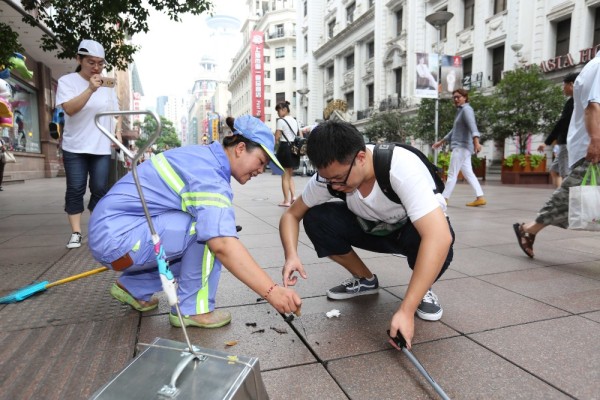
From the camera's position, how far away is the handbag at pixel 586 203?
9.18 ft

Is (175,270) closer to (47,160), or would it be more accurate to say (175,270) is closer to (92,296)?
(92,296)

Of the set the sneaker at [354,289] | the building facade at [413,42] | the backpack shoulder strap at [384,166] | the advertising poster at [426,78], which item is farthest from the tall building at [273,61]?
the backpack shoulder strap at [384,166]

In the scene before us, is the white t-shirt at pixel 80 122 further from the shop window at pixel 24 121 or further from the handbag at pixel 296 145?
the shop window at pixel 24 121

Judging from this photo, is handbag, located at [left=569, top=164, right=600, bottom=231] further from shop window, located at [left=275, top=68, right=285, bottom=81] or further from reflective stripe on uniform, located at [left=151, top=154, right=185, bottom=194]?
shop window, located at [left=275, top=68, right=285, bottom=81]

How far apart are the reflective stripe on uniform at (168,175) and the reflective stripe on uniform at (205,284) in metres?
0.35

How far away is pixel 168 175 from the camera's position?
1.92 meters

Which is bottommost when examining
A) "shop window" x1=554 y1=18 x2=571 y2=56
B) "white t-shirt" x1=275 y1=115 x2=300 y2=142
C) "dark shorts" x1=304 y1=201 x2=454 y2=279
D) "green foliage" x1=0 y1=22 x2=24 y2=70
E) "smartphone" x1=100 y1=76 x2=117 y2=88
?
"dark shorts" x1=304 y1=201 x2=454 y2=279

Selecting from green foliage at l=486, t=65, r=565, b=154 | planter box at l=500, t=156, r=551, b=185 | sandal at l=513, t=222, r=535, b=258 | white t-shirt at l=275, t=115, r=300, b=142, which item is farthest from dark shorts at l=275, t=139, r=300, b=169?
green foliage at l=486, t=65, r=565, b=154

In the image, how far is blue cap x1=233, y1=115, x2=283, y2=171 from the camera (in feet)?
6.18

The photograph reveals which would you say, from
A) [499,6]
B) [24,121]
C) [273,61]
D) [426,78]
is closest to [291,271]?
[426,78]

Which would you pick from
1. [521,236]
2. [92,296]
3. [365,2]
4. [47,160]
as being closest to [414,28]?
[365,2]

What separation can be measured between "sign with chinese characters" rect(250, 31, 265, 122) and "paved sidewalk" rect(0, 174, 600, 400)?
53.8 m

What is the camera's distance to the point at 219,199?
1.71 m

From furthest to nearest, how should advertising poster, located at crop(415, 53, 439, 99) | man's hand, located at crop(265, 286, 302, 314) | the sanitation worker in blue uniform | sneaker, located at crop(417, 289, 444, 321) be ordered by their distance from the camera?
1. advertising poster, located at crop(415, 53, 439, 99)
2. sneaker, located at crop(417, 289, 444, 321)
3. the sanitation worker in blue uniform
4. man's hand, located at crop(265, 286, 302, 314)
